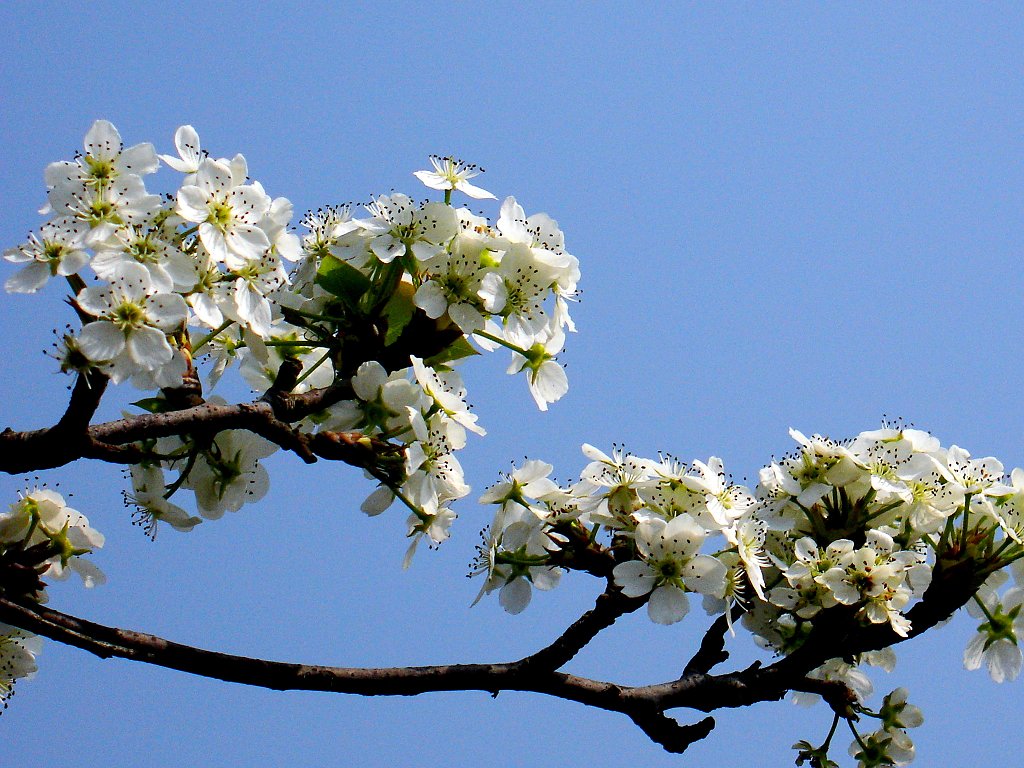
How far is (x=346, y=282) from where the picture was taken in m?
2.94

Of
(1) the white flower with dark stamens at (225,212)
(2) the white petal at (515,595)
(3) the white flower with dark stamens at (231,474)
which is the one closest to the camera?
(1) the white flower with dark stamens at (225,212)

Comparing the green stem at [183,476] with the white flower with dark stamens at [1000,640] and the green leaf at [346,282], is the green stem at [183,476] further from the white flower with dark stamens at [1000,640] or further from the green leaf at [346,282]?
the white flower with dark stamens at [1000,640]

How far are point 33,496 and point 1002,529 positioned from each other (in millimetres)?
2807

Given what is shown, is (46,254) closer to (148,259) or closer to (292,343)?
(148,259)

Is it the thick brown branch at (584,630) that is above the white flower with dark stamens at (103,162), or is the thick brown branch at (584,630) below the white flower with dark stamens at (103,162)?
below

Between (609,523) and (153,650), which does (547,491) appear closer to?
(609,523)

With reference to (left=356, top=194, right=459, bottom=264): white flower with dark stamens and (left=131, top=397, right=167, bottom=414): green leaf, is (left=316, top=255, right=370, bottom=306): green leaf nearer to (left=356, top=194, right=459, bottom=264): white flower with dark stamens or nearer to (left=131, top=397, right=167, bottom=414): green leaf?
(left=356, top=194, right=459, bottom=264): white flower with dark stamens

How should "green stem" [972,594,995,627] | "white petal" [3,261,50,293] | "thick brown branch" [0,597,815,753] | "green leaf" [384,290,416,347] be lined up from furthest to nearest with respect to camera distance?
"green stem" [972,594,995,627], "green leaf" [384,290,416,347], "white petal" [3,261,50,293], "thick brown branch" [0,597,815,753]

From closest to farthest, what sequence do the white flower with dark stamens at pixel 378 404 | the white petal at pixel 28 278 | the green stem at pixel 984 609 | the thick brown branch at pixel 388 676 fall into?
1. the thick brown branch at pixel 388 676
2. the white petal at pixel 28 278
3. the white flower with dark stamens at pixel 378 404
4. the green stem at pixel 984 609

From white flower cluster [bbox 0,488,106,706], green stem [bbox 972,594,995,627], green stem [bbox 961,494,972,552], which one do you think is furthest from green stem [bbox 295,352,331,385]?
green stem [bbox 972,594,995,627]

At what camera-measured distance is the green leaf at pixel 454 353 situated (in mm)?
3002

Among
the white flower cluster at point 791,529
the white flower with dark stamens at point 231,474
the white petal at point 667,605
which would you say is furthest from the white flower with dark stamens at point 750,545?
the white flower with dark stamens at point 231,474

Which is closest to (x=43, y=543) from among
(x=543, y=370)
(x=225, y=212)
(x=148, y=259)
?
(x=148, y=259)

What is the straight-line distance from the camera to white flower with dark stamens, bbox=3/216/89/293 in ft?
8.10
